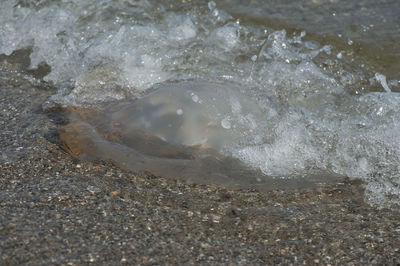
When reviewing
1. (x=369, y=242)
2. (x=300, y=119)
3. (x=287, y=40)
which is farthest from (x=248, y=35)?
(x=369, y=242)

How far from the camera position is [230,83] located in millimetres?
3939

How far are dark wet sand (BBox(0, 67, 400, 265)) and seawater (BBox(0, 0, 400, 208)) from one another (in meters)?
0.18

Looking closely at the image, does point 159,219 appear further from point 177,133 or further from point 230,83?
point 230,83

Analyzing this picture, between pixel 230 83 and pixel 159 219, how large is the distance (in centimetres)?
163

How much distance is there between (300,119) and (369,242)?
1191 millimetres

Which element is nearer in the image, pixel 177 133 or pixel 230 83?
pixel 177 133

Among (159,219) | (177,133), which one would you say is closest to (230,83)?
(177,133)

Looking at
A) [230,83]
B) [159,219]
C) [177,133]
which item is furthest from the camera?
[230,83]

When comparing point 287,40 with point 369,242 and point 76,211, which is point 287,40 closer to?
point 369,242

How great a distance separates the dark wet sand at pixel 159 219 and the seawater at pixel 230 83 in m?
0.18

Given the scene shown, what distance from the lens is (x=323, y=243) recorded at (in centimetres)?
253

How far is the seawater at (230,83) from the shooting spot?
10.5ft

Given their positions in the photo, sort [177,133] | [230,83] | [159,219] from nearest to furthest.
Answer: [159,219] → [177,133] → [230,83]

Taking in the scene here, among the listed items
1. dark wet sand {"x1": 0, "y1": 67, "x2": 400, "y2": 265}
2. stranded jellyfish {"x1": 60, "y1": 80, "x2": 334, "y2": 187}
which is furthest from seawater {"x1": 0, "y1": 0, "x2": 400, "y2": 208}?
dark wet sand {"x1": 0, "y1": 67, "x2": 400, "y2": 265}
